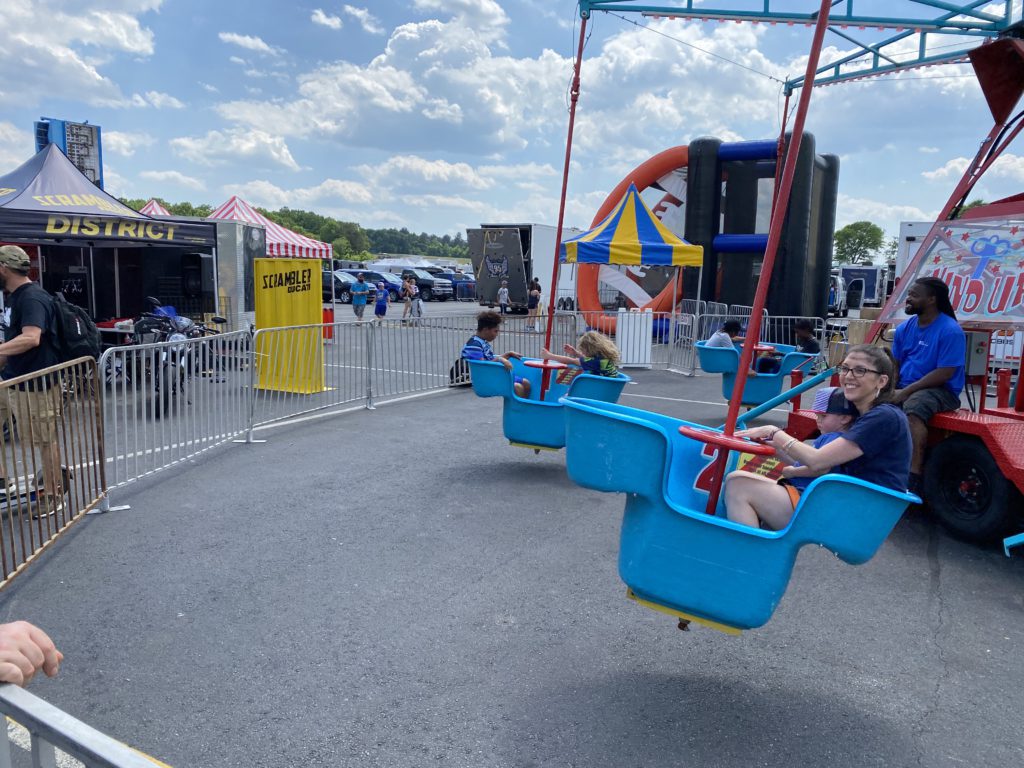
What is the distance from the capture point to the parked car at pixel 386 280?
38.7 metres

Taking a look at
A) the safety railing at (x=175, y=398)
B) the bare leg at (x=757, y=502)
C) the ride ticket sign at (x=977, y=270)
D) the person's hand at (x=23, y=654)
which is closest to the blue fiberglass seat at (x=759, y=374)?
the ride ticket sign at (x=977, y=270)

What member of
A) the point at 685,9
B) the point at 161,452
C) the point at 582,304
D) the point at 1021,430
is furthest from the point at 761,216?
the point at 161,452

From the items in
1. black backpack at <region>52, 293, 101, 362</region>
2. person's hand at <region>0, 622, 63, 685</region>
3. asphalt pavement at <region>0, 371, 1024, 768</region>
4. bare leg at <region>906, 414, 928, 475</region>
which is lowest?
asphalt pavement at <region>0, 371, 1024, 768</region>

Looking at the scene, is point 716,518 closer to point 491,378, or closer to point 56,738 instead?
point 56,738

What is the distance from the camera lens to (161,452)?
662cm

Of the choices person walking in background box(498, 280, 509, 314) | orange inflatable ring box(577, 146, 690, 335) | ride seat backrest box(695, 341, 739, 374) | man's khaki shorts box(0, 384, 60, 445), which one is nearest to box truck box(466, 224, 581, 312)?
person walking in background box(498, 280, 509, 314)

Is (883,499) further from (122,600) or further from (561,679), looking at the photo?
(122,600)

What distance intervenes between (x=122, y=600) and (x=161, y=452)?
2.70 meters

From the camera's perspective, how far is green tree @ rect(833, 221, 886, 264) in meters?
89.7

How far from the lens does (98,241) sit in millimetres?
12469

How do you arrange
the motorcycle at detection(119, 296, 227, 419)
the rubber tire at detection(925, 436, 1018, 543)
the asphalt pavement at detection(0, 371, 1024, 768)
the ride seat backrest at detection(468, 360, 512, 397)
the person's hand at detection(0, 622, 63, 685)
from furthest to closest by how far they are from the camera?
the ride seat backrest at detection(468, 360, 512, 397)
the motorcycle at detection(119, 296, 227, 419)
the rubber tire at detection(925, 436, 1018, 543)
the asphalt pavement at detection(0, 371, 1024, 768)
the person's hand at detection(0, 622, 63, 685)

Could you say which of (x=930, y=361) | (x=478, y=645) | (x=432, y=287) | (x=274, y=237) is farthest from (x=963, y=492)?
(x=432, y=287)

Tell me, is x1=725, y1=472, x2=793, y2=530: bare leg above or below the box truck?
below

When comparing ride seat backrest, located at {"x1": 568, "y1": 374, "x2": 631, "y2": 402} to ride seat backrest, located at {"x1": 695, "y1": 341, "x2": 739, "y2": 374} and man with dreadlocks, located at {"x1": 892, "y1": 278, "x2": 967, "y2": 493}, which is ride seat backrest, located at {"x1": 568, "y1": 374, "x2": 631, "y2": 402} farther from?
ride seat backrest, located at {"x1": 695, "y1": 341, "x2": 739, "y2": 374}
